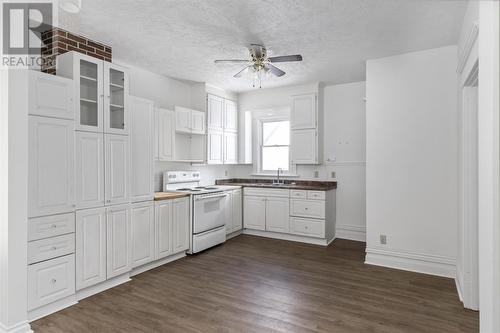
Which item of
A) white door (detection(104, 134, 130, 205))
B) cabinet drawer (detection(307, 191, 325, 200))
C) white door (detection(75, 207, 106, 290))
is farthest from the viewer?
cabinet drawer (detection(307, 191, 325, 200))

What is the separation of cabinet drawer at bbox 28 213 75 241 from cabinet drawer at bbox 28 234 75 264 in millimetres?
45

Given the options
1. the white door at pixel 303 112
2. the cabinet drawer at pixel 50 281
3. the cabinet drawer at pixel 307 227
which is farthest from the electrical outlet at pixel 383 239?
the cabinet drawer at pixel 50 281

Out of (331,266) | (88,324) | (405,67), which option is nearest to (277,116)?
(405,67)

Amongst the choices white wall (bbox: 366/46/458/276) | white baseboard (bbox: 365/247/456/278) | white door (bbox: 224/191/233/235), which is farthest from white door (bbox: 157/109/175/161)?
white baseboard (bbox: 365/247/456/278)

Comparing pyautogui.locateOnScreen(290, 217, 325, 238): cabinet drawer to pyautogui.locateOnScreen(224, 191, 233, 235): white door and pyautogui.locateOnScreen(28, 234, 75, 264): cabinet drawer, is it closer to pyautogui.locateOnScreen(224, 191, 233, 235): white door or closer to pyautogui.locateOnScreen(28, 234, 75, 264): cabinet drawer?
pyautogui.locateOnScreen(224, 191, 233, 235): white door

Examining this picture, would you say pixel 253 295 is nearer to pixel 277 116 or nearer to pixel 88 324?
pixel 88 324

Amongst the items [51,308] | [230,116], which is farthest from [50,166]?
[230,116]

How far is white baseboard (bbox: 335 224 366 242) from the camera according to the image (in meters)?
5.02

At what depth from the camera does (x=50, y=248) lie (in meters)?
2.56

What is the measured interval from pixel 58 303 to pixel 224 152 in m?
3.54

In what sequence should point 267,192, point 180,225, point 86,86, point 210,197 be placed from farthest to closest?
point 267,192, point 210,197, point 180,225, point 86,86

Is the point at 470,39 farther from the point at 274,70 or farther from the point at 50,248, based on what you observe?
the point at 50,248

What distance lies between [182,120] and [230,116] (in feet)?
4.55

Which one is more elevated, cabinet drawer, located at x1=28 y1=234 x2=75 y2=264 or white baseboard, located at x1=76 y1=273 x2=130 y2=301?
cabinet drawer, located at x1=28 y1=234 x2=75 y2=264
